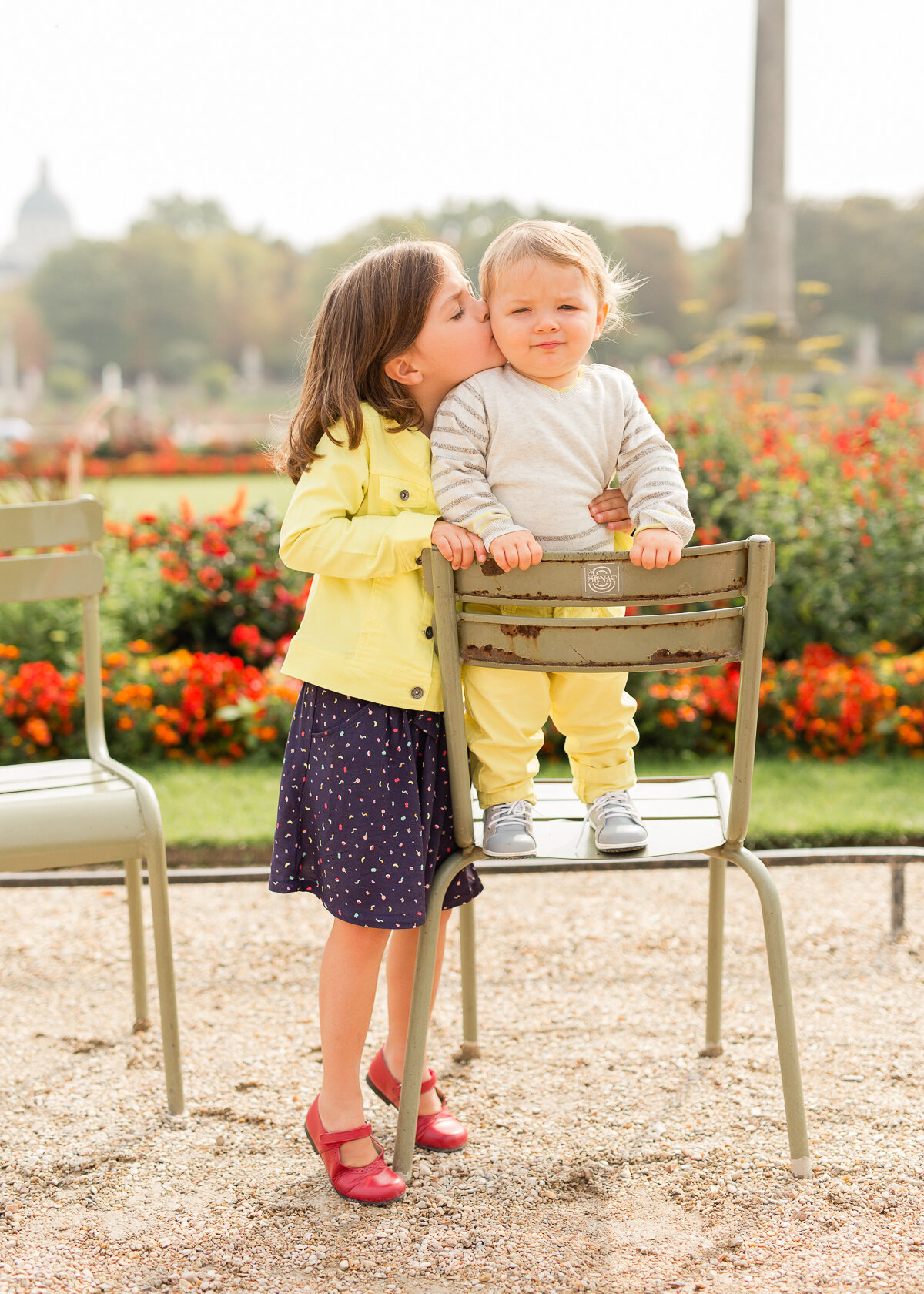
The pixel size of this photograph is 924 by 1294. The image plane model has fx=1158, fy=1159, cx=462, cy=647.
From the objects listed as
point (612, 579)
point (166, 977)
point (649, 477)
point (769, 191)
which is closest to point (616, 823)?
point (612, 579)

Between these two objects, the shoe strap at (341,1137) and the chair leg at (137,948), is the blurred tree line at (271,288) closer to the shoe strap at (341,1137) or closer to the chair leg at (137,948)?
the chair leg at (137,948)

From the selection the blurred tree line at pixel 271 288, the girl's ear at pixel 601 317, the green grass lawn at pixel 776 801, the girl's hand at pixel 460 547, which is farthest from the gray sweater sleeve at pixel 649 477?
the blurred tree line at pixel 271 288

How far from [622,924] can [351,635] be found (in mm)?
1665

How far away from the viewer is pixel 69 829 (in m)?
2.19

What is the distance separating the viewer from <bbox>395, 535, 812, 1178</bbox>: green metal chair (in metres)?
1.70

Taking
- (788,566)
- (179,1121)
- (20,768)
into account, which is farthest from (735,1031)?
(788,566)

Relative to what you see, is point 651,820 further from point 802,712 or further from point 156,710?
point 156,710

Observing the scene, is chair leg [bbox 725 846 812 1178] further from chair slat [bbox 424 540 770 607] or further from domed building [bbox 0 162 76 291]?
domed building [bbox 0 162 76 291]

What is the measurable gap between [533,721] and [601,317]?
68 cm

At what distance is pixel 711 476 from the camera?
5586mm

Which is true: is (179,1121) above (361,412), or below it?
below

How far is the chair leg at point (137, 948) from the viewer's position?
8.58 feet

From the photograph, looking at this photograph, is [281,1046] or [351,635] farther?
[281,1046]

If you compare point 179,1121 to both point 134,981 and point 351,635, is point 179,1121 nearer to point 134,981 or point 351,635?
point 134,981
